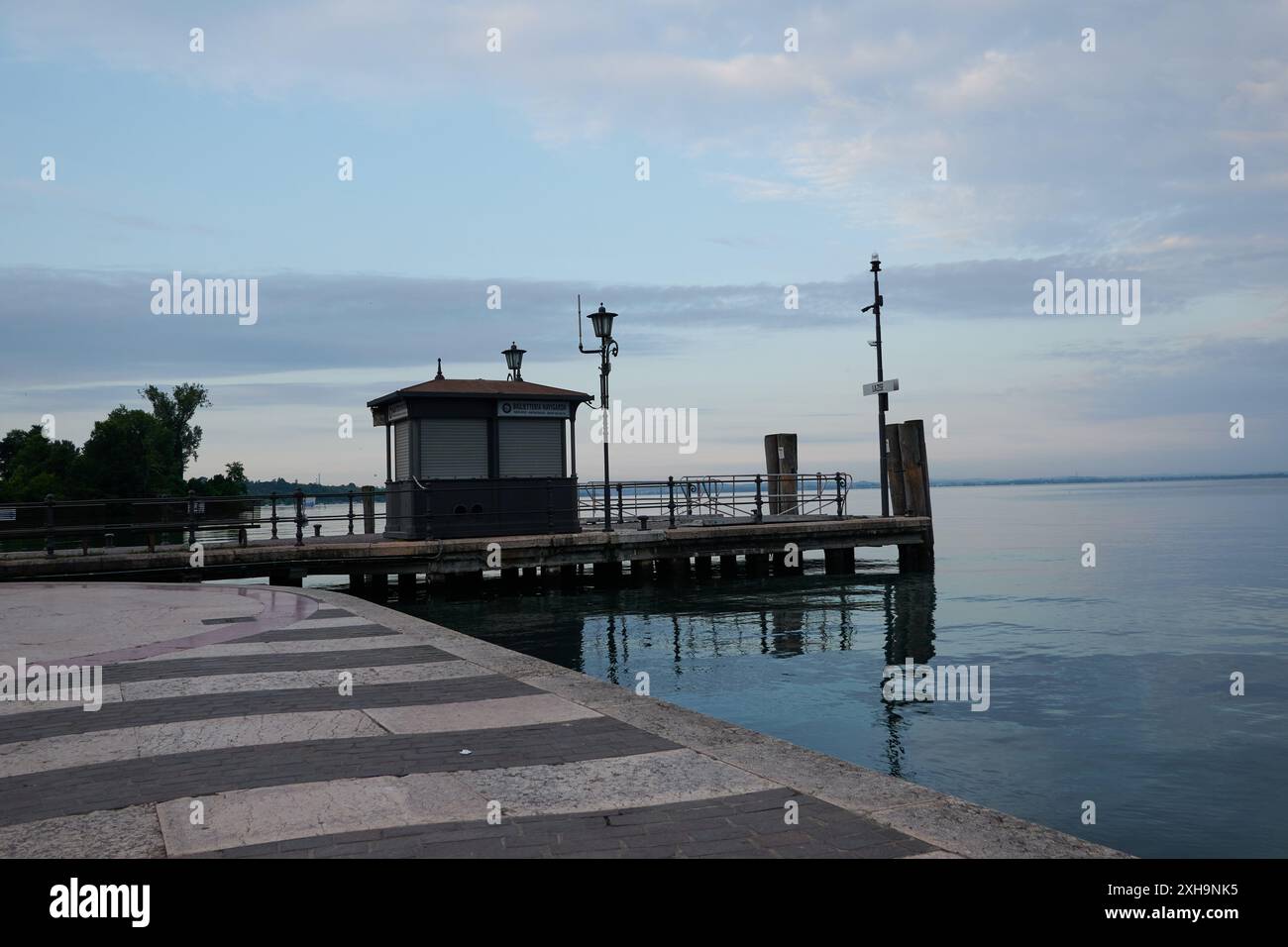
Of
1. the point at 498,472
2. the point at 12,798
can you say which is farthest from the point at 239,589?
the point at 12,798

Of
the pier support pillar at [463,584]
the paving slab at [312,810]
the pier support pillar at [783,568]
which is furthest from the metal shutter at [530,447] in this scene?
the paving slab at [312,810]

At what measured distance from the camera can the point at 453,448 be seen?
23.1m

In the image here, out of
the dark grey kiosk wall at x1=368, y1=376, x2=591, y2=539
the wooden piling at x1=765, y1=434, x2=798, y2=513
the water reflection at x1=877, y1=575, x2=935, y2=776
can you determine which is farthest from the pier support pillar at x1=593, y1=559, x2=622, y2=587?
the wooden piling at x1=765, y1=434, x2=798, y2=513

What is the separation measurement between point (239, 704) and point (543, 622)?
44.0ft

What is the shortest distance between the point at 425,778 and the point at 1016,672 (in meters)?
12.3

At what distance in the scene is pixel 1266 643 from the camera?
60.3 feet

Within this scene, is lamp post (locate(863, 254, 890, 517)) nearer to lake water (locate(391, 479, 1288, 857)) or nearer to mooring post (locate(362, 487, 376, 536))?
lake water (locate(391, 479, 1288, 857))

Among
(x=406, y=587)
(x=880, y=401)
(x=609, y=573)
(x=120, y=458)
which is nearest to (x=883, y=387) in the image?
(x=880, y=401)

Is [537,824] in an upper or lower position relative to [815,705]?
upper

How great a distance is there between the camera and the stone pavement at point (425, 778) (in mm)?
4355

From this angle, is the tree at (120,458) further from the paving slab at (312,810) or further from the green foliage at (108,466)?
the paving slab at (312,810)

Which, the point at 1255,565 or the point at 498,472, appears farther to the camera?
the point at 1255,565
